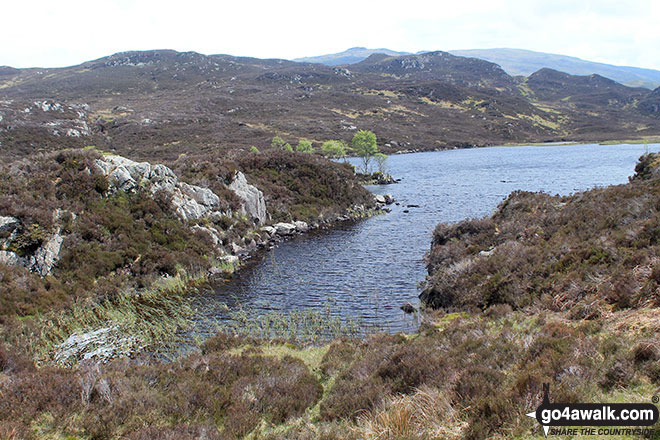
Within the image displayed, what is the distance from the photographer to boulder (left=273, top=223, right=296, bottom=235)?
40906 millimetres

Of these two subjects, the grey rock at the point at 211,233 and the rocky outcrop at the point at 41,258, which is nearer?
the rocky outcrop at the point at 41,258

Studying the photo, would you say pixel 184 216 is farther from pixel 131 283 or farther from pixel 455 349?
pixel 455 349

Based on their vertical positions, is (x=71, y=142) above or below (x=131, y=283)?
above

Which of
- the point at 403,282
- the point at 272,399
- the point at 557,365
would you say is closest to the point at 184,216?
the point at 403,282

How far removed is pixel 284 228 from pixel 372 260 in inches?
511

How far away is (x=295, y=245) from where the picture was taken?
36969 mm

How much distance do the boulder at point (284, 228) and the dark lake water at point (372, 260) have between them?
2.30 meters

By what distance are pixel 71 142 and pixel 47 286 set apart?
8501cm

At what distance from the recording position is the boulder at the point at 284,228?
1610 inches

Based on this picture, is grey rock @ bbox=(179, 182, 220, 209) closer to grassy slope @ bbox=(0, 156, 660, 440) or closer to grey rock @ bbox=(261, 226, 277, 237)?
grey rock @ bbox=(261, 226, 277, 237)

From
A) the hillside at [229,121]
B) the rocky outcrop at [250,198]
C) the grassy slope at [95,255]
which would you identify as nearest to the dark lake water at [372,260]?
the grassy slope at [95,255]

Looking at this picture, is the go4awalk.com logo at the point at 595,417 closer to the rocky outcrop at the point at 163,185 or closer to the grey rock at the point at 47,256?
the grey rock at the point at 47,256

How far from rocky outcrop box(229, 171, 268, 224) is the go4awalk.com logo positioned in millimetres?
34935

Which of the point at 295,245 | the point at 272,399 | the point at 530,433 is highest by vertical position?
the point at 530,433
